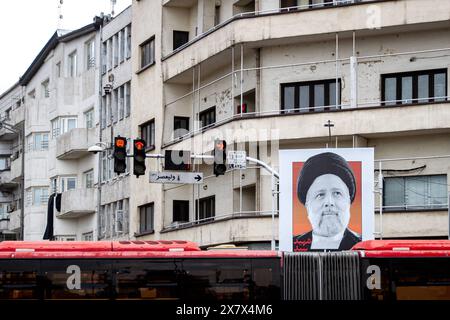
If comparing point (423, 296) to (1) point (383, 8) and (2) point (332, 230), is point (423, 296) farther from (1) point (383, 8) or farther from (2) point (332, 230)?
(1) point (383, 8)

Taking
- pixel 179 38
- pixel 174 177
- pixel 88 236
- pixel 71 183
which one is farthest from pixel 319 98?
pixel 71 183

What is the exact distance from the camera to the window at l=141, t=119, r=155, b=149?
55844 mm

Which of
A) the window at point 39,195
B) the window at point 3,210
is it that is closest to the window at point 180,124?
the window at point 39,195

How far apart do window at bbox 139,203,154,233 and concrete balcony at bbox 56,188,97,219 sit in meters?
9.34

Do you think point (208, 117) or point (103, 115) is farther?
point (103, 115)

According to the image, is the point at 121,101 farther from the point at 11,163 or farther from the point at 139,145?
the point at 11,163

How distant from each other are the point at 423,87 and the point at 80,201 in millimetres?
27793

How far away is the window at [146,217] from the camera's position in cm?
5544

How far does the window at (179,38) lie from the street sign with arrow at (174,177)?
16370mm

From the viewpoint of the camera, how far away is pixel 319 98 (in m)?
46.1

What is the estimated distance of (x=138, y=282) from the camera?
92.0ft

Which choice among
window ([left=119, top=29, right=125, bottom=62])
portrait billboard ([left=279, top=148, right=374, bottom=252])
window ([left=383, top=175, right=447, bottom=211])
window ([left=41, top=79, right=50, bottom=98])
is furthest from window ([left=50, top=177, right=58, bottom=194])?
portrait billboard ([left=279, top=148, right=374, bottom=252])

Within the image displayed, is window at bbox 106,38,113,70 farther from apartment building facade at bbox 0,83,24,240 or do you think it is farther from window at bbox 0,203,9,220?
window at bbox 0,203,9,220
